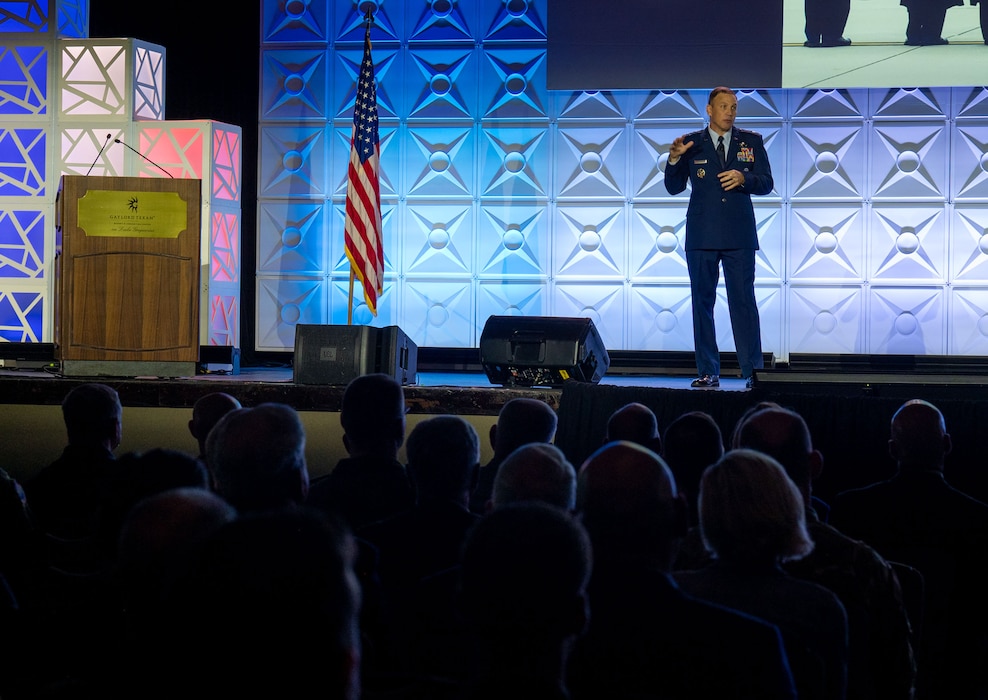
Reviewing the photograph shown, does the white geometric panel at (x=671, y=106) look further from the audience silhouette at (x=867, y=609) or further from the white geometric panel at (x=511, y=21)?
the audience silhouette at (x=867, y=609)

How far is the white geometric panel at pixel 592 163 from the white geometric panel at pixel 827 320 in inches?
62.8

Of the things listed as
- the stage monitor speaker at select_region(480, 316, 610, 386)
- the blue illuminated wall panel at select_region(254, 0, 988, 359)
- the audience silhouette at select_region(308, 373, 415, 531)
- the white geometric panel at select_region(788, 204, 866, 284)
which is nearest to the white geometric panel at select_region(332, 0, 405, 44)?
the blue illuminated wall panel at select_region(254, 0, 988, 359)

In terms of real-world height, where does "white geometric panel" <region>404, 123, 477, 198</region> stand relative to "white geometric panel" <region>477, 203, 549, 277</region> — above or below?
above

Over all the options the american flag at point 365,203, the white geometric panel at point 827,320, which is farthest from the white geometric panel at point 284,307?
the white geometric panel at point 827,320

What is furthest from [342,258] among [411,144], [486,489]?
[486,489]

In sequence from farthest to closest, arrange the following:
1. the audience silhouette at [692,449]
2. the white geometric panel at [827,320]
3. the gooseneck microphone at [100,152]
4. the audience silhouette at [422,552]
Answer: the white geometric panel at [827,320] → the gooseneck microphone at [100,152] → the audience silhouette at [692,449] → the audience silhouette at [422,552]

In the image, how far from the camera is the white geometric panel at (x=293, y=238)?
7785mm

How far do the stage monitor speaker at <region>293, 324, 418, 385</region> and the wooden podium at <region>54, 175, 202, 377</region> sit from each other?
0.60 metres

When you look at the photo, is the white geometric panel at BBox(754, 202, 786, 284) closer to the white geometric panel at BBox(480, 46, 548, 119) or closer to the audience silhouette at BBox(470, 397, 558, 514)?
the white geometric panel at BBox(480, 46, 548, 119)

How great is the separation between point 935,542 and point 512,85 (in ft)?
18.2

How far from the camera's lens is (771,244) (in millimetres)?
7418

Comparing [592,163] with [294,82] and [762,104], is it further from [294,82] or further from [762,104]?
[294,82]

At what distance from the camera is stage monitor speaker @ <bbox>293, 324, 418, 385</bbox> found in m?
5.34

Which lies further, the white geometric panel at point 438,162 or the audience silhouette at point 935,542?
the white geometric panel at point 438,162
